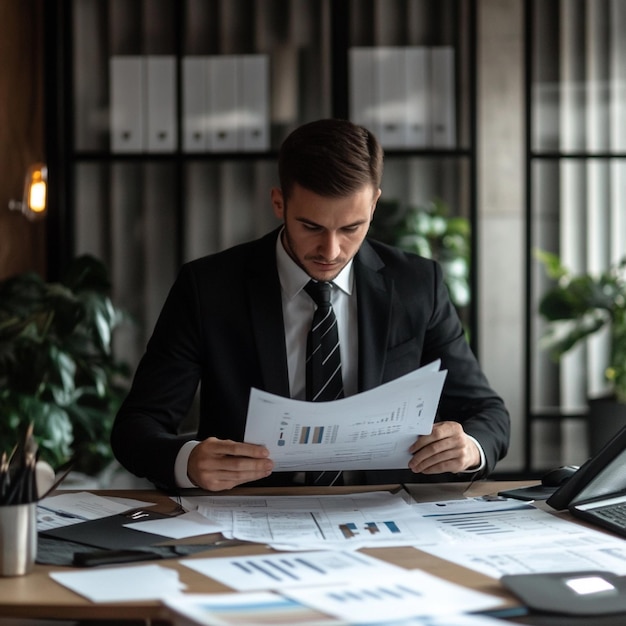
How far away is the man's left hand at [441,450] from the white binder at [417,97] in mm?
2893

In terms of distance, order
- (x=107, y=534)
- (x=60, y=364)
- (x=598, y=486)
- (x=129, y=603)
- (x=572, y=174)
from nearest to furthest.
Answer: (x=129, y=603)
(x=107, y=534)
(x=598, y=486)
(x=60, y=364)
(x=572, y=174)

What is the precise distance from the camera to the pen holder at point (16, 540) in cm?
133

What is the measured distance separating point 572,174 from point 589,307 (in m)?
0.69

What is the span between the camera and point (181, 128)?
4.44 meters

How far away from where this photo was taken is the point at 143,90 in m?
4.43

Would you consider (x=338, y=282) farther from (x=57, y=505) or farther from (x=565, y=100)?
(x=565, y=100)

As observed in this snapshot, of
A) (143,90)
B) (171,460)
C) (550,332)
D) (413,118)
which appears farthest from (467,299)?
(171,460)

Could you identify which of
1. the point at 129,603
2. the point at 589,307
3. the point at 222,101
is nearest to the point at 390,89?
the point at 222,101

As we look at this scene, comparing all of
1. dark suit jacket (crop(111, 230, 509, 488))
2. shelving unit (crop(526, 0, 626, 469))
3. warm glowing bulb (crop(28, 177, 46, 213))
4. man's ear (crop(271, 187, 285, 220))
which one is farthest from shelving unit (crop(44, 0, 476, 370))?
man's ear (crop(271, 187, 285, 220))

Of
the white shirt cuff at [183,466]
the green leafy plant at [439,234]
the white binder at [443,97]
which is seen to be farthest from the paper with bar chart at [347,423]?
the white binder at [443,97]

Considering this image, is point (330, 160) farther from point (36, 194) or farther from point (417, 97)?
point (417, 97)

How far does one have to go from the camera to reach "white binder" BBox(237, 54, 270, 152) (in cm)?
443

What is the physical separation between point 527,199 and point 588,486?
300 centimetres

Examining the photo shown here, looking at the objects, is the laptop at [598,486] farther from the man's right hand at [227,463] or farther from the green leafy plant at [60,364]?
the green leafy plant at [60,364]
